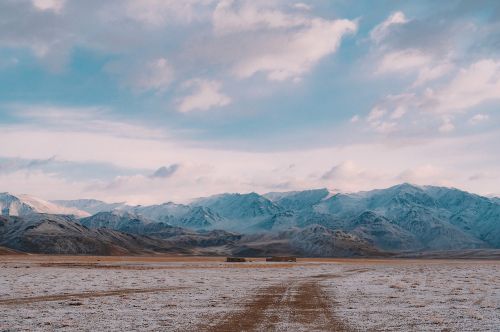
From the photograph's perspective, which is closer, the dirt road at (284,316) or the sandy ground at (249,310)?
the dirt road at (284,316)

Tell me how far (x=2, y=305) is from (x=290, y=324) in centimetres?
1920

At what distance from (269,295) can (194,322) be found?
15778mm

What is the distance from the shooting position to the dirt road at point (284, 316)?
2348 cm

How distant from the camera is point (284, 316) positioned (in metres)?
27.4

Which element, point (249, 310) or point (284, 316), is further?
point (249, 310)

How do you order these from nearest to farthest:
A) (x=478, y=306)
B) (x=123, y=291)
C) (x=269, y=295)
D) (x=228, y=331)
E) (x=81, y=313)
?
1. (x=228, y=331)
2. (x=81, y=313)
3. (x=478, y=306)
4. (x=269, y=295)
5. (x=123, y=291)

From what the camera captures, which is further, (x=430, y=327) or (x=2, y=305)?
(x=2, y=305)

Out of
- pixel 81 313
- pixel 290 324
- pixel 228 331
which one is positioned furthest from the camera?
pixel 81 313

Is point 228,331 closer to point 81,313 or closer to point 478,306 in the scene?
point 81,313

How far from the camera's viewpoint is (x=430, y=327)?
77.3 feet

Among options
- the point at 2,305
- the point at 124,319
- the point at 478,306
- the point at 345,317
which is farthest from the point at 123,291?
the point at 478,306

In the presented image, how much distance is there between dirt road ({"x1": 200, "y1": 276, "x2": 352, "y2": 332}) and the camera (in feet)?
77.0

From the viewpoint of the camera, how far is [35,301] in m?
35.1

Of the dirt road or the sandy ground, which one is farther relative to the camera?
the sandy ground
